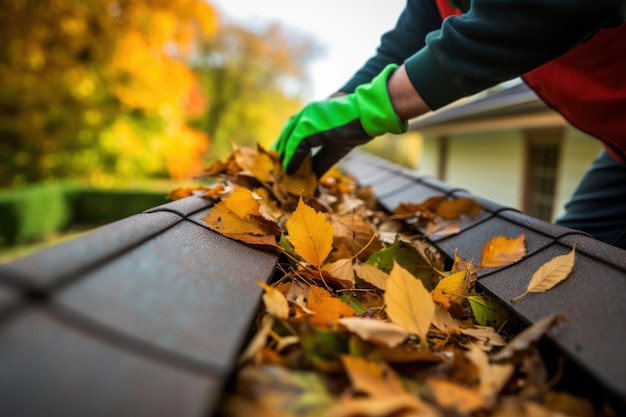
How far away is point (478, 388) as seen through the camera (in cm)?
57

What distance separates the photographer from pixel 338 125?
135 cm

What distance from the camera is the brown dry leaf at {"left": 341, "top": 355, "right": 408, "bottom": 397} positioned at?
50 centimetres

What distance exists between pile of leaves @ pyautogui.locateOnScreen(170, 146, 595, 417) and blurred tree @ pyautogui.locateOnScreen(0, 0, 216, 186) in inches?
367

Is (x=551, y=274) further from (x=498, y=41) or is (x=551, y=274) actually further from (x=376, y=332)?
(x=498, y=41)

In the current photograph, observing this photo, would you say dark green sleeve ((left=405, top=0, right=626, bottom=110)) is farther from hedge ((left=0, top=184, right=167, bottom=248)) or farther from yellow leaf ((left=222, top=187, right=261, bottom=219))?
hedge ((left=0, top=184, right=167, bottom=248))

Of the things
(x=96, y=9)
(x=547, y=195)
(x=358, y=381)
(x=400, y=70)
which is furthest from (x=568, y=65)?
(x=96, y=9)

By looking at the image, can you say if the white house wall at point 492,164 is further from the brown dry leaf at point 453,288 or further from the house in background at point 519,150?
the brown dry leaf at point 453,288

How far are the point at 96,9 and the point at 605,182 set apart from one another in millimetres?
9394

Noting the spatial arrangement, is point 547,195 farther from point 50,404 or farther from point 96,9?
point 96,9

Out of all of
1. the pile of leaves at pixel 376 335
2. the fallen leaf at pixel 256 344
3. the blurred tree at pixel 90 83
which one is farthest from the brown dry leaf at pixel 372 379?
the blurred tree at pixel 90 83

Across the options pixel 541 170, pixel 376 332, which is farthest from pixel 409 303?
pixel 541 170

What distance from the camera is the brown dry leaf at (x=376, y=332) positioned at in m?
0.60

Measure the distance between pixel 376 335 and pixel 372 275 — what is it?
0.32 metres

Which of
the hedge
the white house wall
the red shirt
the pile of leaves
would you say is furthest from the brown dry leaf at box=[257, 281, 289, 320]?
the hedge
